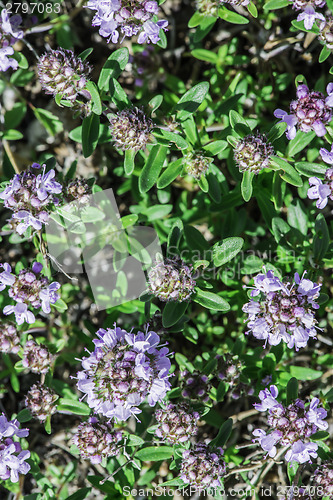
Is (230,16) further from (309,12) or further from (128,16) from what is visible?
(128,16)

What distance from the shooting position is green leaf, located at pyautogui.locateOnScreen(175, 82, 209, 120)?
4.51m

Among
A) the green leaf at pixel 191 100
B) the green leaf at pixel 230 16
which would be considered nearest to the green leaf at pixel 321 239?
the green leaf at pixel 191 100

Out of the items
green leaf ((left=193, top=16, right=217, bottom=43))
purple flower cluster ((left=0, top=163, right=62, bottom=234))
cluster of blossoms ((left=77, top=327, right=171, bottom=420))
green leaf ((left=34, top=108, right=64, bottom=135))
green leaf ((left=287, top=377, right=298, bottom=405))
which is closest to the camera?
cluster of blossoms ((left=77, top=327, right=171, bottom=420))

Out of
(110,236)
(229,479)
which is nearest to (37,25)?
(110,236)

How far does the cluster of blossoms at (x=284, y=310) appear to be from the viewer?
3980 mm

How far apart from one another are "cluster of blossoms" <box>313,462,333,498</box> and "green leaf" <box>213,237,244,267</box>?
6.65 feet

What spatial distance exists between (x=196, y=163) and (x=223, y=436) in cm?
254

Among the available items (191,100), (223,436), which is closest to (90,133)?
(191,100)

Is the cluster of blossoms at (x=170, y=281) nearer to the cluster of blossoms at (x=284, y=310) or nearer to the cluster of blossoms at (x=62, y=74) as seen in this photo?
the cluster of blossoms at (x=284, y=310)

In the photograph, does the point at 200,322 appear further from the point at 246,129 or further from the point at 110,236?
the point at 246,129

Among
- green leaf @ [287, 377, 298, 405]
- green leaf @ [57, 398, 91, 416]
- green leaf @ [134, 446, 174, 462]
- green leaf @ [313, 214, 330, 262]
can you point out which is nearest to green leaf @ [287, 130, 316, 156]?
green leaf @ [313, 214, 330, 262]

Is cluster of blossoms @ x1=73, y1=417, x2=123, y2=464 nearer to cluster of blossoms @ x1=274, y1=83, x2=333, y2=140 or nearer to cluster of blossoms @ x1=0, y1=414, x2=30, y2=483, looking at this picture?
cluster of blossoms @ x1=0, y1=414, x2=30, y2=483

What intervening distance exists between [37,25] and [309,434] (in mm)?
5091

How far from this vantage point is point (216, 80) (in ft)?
18.6
